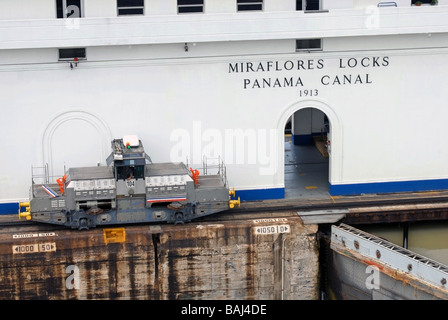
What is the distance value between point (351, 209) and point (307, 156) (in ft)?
25.4

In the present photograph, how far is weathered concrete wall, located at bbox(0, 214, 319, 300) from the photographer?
26.9 meters

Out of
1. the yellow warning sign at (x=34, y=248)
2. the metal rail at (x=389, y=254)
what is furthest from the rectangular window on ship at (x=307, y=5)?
the yellow warning sign at (x=34, y=248)

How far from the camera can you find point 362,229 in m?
30.0

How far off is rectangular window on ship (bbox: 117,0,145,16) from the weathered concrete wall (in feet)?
25.8

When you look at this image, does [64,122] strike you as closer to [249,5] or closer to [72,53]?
[72,53]

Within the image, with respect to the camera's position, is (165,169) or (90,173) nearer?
(90,173)

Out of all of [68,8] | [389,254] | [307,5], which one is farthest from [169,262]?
[307,5]

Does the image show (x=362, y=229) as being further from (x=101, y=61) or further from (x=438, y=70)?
(x=101, y=61)

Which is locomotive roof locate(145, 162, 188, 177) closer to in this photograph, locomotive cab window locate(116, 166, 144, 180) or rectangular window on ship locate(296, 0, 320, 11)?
locomotive cab window locate(116, 166, 144, 180)

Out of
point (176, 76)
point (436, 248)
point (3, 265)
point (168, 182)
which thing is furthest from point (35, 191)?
point (436, 248)

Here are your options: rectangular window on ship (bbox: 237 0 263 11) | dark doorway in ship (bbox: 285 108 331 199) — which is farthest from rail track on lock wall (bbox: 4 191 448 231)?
rectangular window on ship (bbox: 237 0 263 11)

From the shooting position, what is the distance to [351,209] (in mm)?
29625

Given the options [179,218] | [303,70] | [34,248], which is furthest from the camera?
[303,70]

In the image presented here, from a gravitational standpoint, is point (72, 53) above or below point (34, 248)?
above
